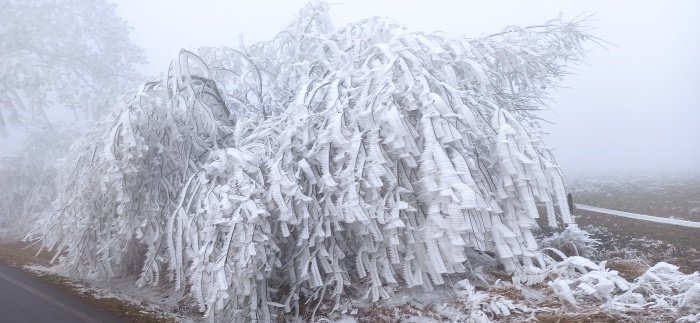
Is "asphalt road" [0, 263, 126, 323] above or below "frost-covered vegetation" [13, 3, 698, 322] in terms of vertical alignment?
below

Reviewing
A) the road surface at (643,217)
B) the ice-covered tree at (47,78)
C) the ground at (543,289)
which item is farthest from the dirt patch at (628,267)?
the ice-covered tree at (47,78)

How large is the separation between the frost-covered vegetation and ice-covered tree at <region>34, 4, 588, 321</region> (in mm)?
27

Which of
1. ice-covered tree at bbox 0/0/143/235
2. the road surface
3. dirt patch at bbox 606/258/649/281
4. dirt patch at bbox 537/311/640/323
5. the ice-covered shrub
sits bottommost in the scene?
dirt patch at bbox 537/311/640/323

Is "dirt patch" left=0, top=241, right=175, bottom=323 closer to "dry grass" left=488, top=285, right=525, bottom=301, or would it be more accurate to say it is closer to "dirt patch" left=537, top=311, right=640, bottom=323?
"dry grass" left=488, top=285, right=525, bottom=301

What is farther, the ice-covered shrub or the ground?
the ice-covered shrub

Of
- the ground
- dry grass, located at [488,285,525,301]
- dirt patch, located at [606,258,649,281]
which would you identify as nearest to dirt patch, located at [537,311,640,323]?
the ground

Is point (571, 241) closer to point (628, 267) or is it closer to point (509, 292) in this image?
point (628, 267)

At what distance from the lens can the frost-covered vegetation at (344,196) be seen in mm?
7090

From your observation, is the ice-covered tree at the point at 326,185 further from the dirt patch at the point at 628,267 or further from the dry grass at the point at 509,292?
the dirt patch at the point at 628,267

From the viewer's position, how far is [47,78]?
2362 cm

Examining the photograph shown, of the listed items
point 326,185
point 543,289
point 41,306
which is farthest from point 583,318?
point 41,306

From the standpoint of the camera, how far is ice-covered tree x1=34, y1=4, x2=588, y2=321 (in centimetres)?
721

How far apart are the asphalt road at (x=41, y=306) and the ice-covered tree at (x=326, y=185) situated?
2.34 ft

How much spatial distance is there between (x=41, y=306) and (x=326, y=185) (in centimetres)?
515
